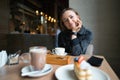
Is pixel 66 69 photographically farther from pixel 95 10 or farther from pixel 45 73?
pixel 95 10

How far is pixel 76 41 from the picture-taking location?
1390 millimetres

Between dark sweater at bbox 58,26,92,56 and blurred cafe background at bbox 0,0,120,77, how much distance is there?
2.28 ft

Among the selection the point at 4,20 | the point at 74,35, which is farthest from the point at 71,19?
the point at 4,20

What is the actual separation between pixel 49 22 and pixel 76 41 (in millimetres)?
5975

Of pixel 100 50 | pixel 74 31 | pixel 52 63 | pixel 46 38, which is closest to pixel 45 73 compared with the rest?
pixel 52 63

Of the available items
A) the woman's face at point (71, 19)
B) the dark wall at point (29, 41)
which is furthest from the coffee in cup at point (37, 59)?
the dark wall at point (29, 41)

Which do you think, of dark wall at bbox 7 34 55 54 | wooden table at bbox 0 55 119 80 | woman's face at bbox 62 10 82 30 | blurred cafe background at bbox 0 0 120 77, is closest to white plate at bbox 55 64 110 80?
wooden table at bbox 0 55 119 80

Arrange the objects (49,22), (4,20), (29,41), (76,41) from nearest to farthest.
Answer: (76,41) → (29,41) → (4,20) → (49,22)

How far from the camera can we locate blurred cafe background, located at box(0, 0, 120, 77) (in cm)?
217

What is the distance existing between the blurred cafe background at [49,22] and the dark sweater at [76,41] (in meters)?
0.70

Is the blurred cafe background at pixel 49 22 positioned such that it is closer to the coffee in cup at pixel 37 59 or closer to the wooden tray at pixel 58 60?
the wooden tray at pixel 58 60

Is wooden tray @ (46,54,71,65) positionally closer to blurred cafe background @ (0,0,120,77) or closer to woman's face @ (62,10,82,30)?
woman's face @ (62,10,82,30)

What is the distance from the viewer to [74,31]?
1.50 meters

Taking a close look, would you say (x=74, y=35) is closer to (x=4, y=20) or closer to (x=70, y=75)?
(x=70, y=75)
